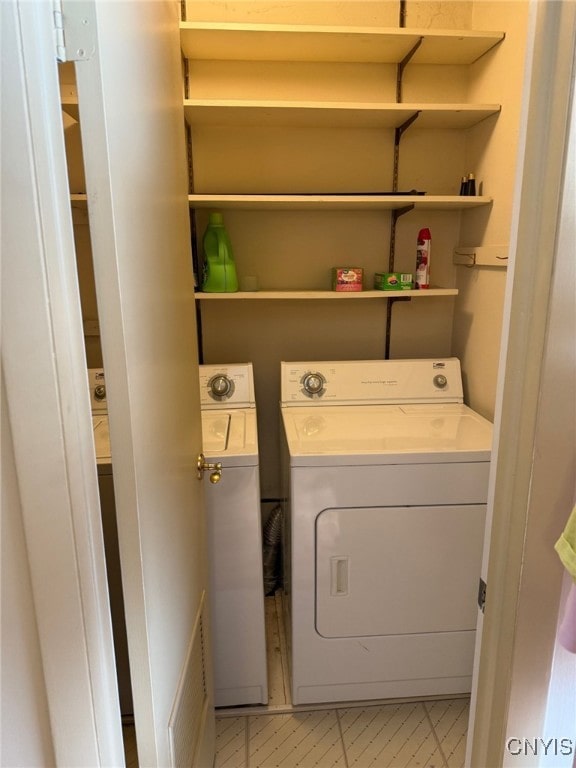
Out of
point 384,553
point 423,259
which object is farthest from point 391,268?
point 384,553

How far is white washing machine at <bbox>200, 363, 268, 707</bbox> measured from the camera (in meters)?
1.64

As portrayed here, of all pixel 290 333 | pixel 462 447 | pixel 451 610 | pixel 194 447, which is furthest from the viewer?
pixel 290 333

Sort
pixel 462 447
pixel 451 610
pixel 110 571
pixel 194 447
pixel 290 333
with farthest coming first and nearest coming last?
Answer: 1. pixel 290 333
2. pixel 451 610
3. pixel 462 447
4. pixel 110 571
5. pixel 194 447

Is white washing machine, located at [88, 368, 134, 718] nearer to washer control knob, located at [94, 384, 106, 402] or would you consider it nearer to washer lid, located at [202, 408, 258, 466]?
washer control knob, located at [94, 384, 106, 402]

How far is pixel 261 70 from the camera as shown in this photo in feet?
6.78

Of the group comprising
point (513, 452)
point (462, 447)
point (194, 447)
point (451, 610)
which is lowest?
point (451, 610)

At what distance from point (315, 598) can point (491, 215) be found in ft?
5.18

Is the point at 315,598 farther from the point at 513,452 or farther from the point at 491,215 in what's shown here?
the point at 491,215

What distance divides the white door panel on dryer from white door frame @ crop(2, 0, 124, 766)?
3.44 feet

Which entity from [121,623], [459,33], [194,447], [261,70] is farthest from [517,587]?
[261,70]

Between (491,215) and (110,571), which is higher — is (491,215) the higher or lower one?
the higher one

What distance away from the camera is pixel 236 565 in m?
1.69

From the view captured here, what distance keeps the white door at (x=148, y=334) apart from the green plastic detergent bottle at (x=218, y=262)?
2.57ft

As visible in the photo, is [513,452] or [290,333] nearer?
[513,452]
